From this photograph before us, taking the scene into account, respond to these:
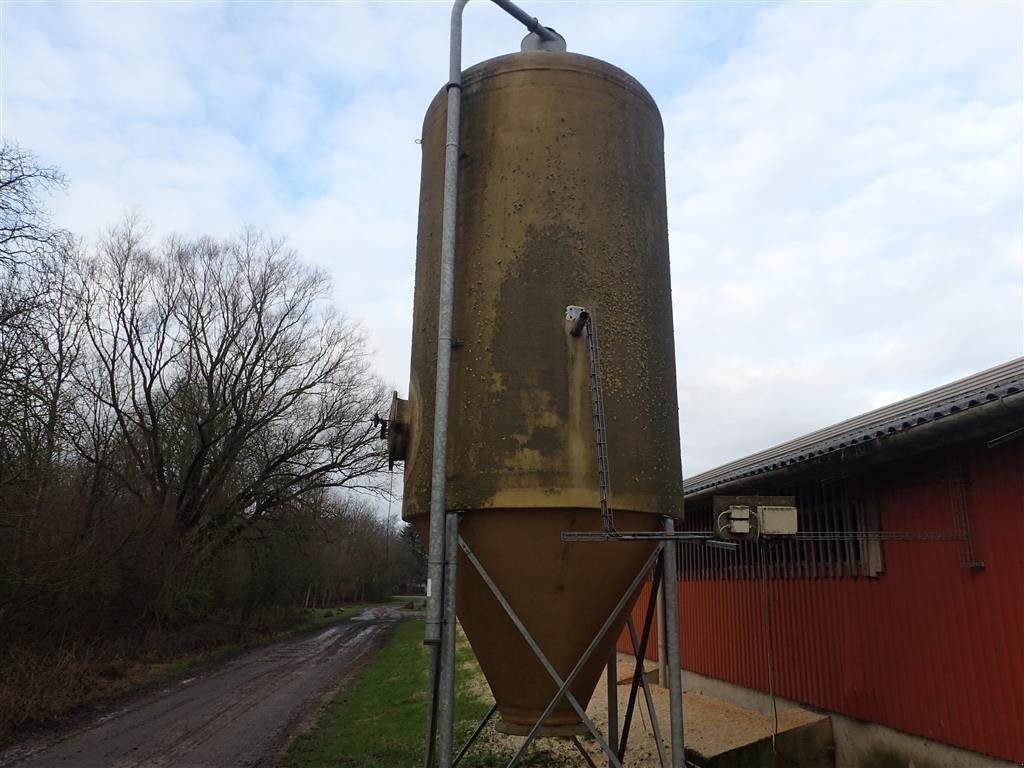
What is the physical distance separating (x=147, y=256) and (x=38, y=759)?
21.1 metres

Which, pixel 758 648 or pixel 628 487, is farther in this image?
pixel 758 648

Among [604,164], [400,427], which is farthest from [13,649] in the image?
[604,164]

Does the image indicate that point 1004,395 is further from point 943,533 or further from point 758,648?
point 758,648

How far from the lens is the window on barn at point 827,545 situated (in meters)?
8.38

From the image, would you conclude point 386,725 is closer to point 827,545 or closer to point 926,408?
point 827,545

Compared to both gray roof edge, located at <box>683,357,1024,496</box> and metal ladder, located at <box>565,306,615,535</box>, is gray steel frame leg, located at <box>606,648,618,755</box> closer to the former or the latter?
metal ladder, located at <box>565,306,615,535</box>

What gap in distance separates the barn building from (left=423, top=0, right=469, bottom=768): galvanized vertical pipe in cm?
385

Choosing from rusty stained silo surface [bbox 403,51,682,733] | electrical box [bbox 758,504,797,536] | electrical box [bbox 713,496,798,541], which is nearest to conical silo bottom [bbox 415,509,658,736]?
rusty stained silo surface [bbox 403,51,682,733]

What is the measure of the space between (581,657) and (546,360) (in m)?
2.36

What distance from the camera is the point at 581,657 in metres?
5.83

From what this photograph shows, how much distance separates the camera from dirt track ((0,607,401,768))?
35.4 feet

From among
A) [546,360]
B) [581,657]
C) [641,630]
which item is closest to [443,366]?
[546,360]

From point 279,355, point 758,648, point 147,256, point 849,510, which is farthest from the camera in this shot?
point 279,355

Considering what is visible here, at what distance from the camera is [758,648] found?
423 inches
